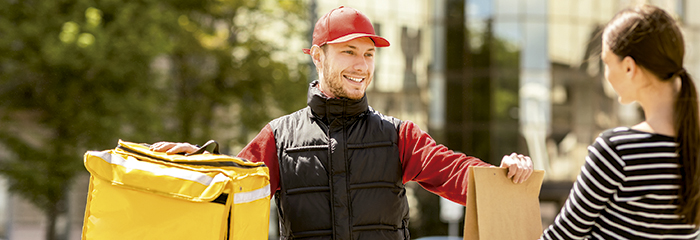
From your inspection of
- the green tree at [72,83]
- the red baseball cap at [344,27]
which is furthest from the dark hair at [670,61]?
the green tree at [72,83]

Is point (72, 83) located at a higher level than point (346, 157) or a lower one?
higher

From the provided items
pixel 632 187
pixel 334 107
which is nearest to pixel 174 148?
pixel 334 107

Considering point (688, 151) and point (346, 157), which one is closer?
point (688, 151)

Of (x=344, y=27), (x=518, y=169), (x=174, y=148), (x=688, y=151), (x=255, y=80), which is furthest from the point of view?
(x=255, y=80)

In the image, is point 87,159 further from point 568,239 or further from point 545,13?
point 545,13

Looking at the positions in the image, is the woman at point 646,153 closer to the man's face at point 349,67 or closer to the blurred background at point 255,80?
the blurred background at point 255,80

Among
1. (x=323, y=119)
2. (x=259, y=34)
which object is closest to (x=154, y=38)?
(x=259, y=34)

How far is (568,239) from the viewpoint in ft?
6.63

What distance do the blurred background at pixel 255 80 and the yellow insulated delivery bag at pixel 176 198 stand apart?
1.43 meters

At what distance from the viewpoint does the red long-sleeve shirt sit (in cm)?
283

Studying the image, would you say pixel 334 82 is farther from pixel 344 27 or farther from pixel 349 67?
pixel 344 27

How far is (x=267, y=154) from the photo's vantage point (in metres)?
3.03

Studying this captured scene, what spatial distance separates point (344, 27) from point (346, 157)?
0.59 meters

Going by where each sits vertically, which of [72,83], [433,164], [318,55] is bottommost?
[433,164]
